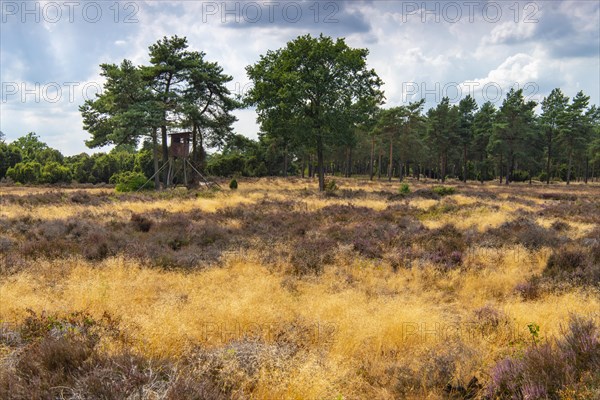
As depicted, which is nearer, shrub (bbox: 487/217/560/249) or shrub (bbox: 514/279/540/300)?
shrub (bbox: 514/279/540/300)

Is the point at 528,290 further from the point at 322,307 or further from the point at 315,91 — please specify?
the point at 315,91

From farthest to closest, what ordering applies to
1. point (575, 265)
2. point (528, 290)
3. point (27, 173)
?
point (27, 173) < point (575, 265) < point (528, 290)

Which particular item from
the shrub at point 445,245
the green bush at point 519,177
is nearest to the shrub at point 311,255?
the shrub at point 445,245

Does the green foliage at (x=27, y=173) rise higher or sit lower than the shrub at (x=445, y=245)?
higher

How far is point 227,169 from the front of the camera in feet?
207

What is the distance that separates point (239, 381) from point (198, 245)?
7.61 meters

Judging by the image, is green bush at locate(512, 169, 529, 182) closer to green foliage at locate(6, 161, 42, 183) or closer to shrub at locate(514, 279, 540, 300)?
shrub at locate(514, 279, 540, 300)

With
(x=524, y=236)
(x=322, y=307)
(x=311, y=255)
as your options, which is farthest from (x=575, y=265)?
(x=322, y=307)

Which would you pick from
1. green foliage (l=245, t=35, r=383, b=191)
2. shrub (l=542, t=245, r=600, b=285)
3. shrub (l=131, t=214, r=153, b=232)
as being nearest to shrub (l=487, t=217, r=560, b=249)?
shrub (l=542, t=245, r=600, b=285)

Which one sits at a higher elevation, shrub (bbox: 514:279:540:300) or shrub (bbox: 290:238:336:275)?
shrub (bbox: 290:238:336:275)

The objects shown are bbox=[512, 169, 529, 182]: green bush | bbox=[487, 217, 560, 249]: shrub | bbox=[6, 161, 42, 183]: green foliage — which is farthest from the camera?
bbox=[512, 169, 529, 182]: green bush

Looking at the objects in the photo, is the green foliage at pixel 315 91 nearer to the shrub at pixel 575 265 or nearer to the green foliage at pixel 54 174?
the shrub at pixel 575 265

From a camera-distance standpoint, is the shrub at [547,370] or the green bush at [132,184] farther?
the green bush at [132,184]

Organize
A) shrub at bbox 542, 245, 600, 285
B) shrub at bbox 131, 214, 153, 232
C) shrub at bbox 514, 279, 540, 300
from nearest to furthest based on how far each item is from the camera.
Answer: shrub at bbox 514, 279, 540, 300 → shrub at bbox 542, 245, 600, 285 → shrub at bbox 131, 214, 153, 232
